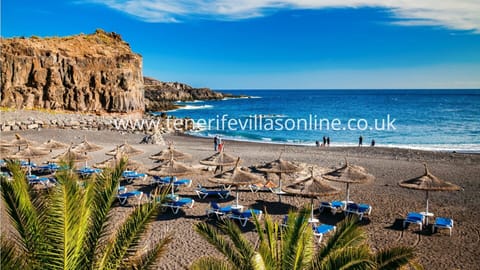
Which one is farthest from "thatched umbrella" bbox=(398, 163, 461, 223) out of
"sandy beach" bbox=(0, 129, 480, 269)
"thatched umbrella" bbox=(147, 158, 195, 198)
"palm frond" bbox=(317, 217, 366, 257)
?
"palm frond" bbox=(317, 217, 366, 257)

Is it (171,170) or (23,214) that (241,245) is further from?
(171,170)

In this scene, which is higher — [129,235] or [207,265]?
[129,235]

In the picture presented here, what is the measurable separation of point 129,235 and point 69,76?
48918 mm

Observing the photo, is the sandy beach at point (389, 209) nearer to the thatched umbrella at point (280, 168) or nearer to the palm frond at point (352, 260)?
the thatched umbrella at point (280, 168)

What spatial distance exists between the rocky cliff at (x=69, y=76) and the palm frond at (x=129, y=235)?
44.6m

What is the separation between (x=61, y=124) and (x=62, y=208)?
35.6m

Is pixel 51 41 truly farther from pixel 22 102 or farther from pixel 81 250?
pixel 81 250

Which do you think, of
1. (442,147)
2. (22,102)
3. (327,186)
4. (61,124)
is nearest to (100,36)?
(22,102)

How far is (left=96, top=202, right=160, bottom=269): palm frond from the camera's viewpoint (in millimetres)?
5052

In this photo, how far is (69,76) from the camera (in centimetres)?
4912

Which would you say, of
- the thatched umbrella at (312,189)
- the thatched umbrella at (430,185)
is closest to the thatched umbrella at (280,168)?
the thatched umbrella at (312,189)

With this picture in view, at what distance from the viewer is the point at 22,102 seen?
4481 centimetres

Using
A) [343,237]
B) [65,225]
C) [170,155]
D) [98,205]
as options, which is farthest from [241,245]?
[170,155]

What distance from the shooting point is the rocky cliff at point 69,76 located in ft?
147
